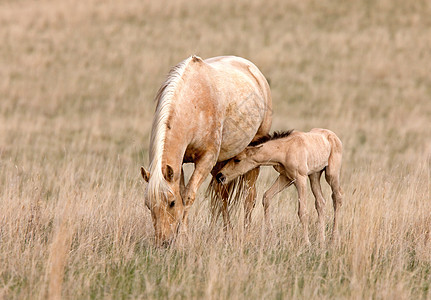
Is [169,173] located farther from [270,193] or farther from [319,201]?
[319,201]

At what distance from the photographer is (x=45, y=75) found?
21750 mm

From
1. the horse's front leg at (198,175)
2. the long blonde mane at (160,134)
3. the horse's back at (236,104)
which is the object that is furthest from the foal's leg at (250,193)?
the long blonde mane at (160,134)

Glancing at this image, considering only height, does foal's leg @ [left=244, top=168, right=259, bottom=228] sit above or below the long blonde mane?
below

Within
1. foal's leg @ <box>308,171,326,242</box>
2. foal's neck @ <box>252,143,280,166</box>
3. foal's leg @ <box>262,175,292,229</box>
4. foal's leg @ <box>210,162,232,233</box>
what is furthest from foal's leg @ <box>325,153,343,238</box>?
foal's leg @ <box>210,162,232,233</box>

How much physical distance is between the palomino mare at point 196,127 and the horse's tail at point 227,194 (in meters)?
0.03

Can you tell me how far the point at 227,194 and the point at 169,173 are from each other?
232 centimetres

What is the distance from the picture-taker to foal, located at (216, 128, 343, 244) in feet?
23.3

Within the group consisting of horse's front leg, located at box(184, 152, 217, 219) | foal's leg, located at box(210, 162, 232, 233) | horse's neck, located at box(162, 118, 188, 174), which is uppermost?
horse's neck, located at box(162, 118, 188, 174)

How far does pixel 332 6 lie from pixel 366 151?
13.3m

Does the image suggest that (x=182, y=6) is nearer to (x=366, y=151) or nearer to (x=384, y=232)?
(x=366, y=151)

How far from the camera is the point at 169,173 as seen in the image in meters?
5.80

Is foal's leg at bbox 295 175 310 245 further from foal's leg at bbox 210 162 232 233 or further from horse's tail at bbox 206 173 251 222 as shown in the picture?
foal's leg at bbox 210 162 232 233

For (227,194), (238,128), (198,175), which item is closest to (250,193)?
(227,194)

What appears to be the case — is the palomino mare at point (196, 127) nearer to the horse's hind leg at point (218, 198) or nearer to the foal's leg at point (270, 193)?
the horse's hind leg at point (218, 198)
